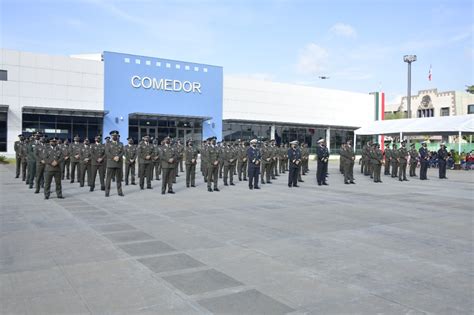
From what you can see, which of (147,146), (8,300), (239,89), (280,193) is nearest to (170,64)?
A: (239,89)

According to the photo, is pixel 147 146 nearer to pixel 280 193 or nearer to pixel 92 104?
pixel 280 193

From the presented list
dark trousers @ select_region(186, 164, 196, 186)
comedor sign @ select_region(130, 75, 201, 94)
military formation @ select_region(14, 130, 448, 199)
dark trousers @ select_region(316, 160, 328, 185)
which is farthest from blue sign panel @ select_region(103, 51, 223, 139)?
dark trousers @ select_region(316, 160, 328, 185)

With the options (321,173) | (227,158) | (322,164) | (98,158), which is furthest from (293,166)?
(98,158)

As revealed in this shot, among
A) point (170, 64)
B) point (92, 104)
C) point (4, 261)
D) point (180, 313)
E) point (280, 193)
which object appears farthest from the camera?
point (170, 64)

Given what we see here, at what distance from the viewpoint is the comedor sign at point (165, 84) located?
101 ft

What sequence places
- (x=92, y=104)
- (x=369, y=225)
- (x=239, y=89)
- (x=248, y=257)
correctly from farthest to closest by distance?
(x=239, y=89) < (x=92, y=104) < (x=369, y=225) < (x=248, y=257)

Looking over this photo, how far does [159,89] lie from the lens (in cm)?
3164

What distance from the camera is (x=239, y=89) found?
36250 mm

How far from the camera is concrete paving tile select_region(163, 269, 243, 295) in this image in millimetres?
4484

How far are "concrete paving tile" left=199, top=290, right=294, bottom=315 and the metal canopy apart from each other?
83.9ft

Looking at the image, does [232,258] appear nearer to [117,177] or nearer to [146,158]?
[117,177]

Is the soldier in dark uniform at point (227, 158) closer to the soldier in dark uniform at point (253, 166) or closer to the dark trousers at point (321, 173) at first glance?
the soldier in dark uniform at point (253, 166)

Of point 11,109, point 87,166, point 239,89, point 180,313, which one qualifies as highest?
point 239,89

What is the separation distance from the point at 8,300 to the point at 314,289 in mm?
3031
